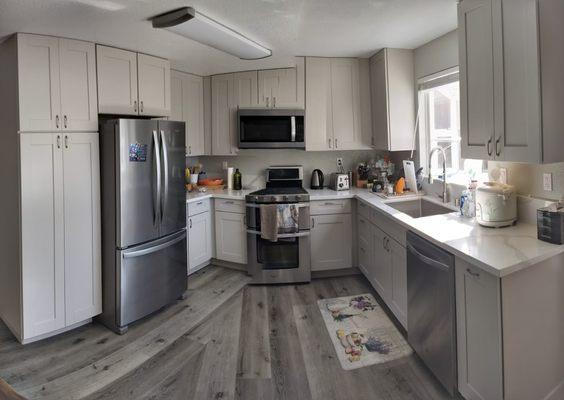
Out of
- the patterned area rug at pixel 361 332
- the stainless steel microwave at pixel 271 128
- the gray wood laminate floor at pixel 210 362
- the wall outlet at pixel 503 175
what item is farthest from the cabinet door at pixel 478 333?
the stainless steel microwave at pixel 271 128

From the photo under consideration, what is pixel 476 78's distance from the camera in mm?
2002

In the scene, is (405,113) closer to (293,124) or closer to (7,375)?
(293,124)

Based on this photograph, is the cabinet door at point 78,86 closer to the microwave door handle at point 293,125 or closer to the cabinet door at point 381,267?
the microwave door handle at point 293,125

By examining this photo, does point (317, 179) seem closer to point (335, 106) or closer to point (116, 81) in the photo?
point (335, 106)

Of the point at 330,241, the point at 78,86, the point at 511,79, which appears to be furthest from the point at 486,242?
the point at 78,86

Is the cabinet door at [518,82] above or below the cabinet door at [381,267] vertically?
above

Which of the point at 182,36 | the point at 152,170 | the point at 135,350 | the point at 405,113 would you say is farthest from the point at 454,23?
the point at 135,350

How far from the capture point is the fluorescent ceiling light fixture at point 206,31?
2.28 m

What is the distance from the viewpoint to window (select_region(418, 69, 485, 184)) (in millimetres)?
2801

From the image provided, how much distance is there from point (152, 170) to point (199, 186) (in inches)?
57.2

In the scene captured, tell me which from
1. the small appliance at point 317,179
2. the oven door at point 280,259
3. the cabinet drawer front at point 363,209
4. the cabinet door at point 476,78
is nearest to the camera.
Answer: the cabinet door at point 476,78

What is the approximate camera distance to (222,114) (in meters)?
4.04

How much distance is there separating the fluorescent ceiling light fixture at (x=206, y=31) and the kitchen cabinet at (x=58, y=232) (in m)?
1.08

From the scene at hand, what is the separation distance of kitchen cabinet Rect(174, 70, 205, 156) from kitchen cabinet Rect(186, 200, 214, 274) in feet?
2.33
